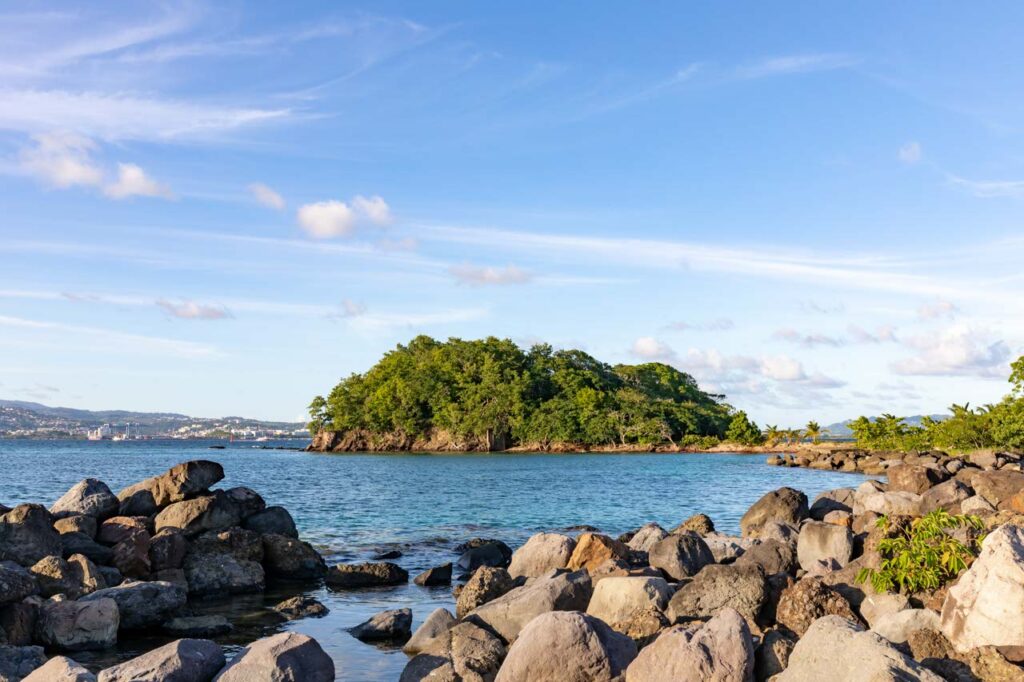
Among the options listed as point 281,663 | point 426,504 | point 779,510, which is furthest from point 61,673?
point 426,504

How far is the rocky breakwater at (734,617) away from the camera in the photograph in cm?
1005

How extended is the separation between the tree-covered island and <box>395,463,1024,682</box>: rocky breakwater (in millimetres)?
103319

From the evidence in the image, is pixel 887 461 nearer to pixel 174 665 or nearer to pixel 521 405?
pixel 521 405

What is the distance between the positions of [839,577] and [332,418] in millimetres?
126650

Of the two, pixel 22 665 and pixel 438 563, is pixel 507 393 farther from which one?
pixel 22 665

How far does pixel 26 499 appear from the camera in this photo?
47.1 meters

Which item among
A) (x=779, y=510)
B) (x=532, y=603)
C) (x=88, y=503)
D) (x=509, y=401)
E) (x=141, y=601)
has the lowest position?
(x=141, y=601)

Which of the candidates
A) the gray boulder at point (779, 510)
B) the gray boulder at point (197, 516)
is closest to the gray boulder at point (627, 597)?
the gray boulder at point (779, 510)

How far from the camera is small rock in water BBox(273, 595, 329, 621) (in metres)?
17.9

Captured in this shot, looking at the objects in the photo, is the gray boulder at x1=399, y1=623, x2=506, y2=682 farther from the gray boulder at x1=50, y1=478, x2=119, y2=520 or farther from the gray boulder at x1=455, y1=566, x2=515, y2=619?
the gray boulder at x1=50, y1=478, x2=119, y2=520

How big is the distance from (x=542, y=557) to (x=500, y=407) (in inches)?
4074

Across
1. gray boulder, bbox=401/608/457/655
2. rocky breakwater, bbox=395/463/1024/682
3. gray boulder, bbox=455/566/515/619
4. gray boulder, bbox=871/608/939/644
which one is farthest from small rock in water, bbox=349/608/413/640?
gray boulder, bbox=871/608/939/644

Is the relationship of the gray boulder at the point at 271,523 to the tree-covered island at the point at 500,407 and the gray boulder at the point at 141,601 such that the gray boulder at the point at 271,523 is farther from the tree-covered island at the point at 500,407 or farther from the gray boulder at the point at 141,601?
the tree-covered island at the point at 500,407

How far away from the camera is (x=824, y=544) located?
16953 mm
